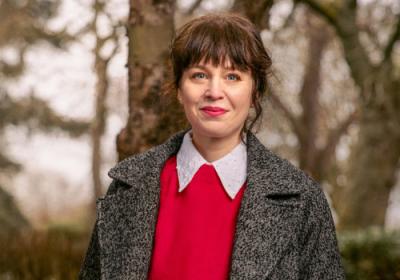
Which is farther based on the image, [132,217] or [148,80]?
[148,80]

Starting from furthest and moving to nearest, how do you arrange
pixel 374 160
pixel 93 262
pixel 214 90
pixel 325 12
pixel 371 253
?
pixel 374 160
pixel 325 12
pixel 371 253
pixel 93 262
pixel 214 90

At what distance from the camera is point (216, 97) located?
2.36 metres

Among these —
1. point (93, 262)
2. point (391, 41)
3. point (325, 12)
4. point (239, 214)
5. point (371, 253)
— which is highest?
point (325, 12)

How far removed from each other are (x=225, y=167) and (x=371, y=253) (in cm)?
474

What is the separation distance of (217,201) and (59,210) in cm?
2632

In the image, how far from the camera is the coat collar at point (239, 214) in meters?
2.41

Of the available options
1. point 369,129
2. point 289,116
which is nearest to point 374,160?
point 369,129

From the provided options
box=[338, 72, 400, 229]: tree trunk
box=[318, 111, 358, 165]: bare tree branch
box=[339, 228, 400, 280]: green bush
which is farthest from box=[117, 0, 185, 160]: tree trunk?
box=[318, 111, 358, 165]: bare tree branch

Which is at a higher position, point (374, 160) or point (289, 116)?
point (289, 116)

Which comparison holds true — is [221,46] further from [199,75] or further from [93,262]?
[93,262]

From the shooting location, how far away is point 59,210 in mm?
28109

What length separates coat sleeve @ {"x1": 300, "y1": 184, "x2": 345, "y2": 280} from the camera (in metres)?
2.47

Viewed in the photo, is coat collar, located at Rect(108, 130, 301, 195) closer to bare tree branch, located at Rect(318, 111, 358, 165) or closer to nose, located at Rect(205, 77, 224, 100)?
nose, located at Rect(205, 77, 224, 100)

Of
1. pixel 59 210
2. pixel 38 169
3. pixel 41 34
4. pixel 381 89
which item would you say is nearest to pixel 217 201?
pixel 381 89
